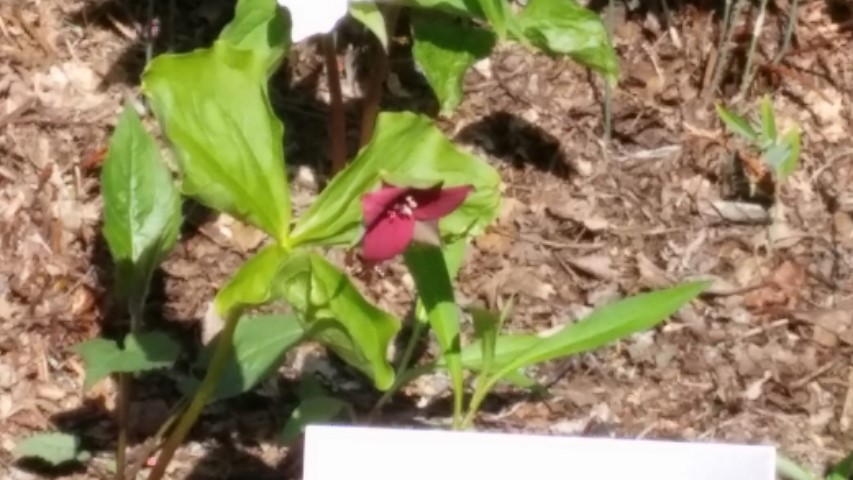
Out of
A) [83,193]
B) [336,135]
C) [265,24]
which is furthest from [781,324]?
[83,193]

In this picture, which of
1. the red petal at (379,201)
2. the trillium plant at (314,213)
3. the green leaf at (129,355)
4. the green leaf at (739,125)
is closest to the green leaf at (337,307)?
the trillium plant at (314,213)

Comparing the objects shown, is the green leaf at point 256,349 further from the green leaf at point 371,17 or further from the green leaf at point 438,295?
the green leaf at point 371,17

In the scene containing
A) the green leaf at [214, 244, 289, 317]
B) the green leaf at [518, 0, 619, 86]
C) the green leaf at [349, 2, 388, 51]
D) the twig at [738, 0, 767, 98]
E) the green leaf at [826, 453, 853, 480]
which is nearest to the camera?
the green leaf at [214, 244, 289, 317]

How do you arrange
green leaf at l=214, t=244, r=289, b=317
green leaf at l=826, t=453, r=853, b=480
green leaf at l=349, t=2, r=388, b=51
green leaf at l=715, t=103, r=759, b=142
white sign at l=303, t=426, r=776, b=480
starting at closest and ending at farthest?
white sign at l=303, t=426, r=776, b=480
green leaf at l=214, t=244, r=289, b=317
green leaf at l=349, t=2, r=388, b=51
green leaf at l=826, t=453, r=853, b=480
green leaf at l=715, t=103, r=759, b=142

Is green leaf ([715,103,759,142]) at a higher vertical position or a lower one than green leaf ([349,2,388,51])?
lower

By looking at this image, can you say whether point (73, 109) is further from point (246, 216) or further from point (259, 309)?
point (246, 216)

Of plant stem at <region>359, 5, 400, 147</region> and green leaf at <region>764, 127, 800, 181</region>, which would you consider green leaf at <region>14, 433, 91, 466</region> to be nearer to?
plant stem at <region>359, 5, 400, 147</region>

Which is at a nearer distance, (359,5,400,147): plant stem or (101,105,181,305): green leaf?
(101,105,181,305): green leaf

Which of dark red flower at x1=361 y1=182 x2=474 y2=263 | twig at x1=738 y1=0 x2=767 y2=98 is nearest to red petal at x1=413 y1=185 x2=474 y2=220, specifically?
dark red flower at x1=361 y1=182 x2=474 y2=263
